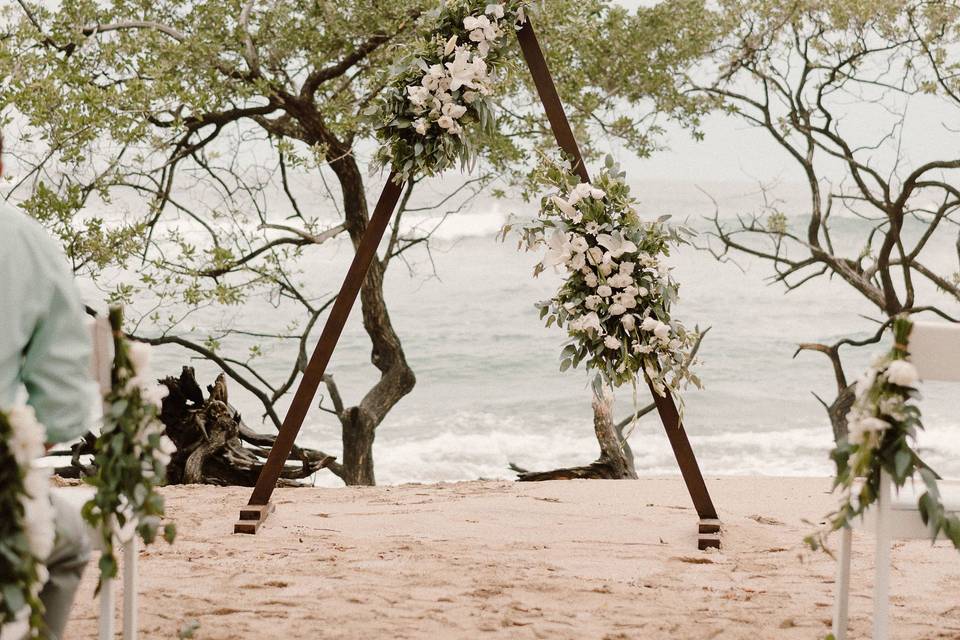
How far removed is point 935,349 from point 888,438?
216mm

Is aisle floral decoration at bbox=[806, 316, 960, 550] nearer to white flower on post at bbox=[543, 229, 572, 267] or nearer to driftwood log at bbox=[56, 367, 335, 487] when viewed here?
white flower on post at bbox=[543, 229, 572, 267]

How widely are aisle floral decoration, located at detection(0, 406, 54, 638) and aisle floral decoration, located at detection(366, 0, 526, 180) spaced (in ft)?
7.85

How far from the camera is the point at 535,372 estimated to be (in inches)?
683

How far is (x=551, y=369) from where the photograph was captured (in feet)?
57.1

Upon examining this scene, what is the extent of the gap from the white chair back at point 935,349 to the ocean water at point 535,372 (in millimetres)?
10621

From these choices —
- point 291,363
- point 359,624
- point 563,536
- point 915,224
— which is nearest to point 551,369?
point 291,363

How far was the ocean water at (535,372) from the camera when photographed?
14.2m

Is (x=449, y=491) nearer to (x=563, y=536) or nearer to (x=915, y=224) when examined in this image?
(x=563, y=536)

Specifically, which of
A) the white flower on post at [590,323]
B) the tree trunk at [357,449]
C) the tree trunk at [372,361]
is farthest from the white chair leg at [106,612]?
the tree trunk at [357,449]

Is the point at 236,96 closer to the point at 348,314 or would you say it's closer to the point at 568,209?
the point at 348,314

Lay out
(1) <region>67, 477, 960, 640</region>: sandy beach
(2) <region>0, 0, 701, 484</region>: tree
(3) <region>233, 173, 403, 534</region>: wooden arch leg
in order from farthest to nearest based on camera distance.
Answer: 1. (2) <region>0, 0, 701, 484</region>: tree
2. (3) <region>233, 173, 403, 534</region>: wooden arch leg
3. (1) <region>67, 477, 960, 640</region>: sandy beach

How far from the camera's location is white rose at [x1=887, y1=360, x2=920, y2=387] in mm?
2068

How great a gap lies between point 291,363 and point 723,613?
14.5m

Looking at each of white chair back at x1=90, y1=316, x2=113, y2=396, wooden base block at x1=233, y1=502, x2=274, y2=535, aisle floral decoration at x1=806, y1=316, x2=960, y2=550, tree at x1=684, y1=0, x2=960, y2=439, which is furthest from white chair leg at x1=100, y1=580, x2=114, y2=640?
tree at x1=684, y1=0, x2=960, y2=439
